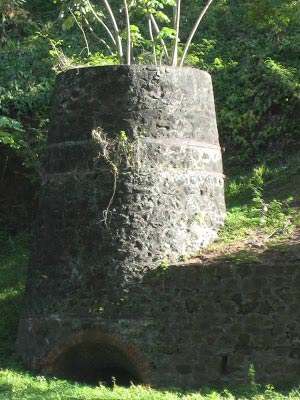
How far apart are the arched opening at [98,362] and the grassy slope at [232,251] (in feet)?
1.41

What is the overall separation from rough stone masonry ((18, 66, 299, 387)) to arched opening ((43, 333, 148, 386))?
0.06 ft

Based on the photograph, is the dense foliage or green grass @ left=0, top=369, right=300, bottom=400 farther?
the dense foliage

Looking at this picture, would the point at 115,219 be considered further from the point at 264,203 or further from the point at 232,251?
the point at 264,203

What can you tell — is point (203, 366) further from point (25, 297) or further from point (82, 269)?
point (25, 297)

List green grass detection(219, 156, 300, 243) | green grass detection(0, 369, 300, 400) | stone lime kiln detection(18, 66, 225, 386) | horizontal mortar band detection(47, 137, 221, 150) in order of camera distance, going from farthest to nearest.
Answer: green grass detection(219, 156, 300, 243), horizontal mortar band detection(47, 137, 221, 150), stone lime kiln detection(18, 66, 225, 386), green grass detection(0, 369, 300, 400)

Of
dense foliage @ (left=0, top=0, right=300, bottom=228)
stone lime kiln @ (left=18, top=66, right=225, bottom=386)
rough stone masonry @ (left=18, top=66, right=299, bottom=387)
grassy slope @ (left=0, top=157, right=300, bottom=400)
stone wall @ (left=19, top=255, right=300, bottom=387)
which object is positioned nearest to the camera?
grassy slope @ (left=0, top=157, right=300, bottom=400)

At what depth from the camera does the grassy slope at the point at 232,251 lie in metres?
8.96

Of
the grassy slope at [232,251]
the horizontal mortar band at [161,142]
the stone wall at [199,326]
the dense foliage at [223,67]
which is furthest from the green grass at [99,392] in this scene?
the dense foliage at [223,67]

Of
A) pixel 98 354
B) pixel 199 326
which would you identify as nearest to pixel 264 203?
pixel 199 326

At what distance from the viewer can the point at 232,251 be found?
34.2 ft

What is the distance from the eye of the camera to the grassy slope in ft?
29.4

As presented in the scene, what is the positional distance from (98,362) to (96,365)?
79mm

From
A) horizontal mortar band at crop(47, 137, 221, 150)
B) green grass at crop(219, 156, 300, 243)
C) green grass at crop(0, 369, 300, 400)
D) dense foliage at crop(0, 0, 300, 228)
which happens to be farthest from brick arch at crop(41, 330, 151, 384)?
dense foliage at crop(0, 0, 300, 228)

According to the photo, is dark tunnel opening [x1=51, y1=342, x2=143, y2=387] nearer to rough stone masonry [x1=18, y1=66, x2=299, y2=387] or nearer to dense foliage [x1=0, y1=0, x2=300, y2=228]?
rough stone masonry [x1=18, y1=66, x2=299, y2=387]
